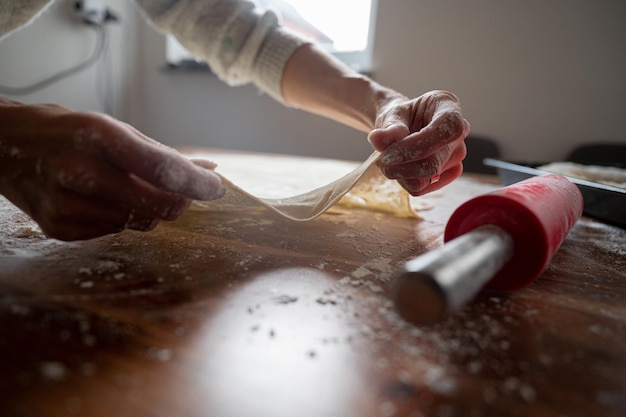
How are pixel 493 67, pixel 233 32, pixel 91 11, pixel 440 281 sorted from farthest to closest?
pixel 91 11 < pixel 493 67 < pixel 233 32 < pixel 440 281

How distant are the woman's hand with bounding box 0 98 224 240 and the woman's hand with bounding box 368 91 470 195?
233 millimetres

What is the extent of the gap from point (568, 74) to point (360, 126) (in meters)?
1.43

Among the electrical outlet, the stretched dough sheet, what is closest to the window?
the electrical outlet

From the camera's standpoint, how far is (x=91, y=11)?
207cm

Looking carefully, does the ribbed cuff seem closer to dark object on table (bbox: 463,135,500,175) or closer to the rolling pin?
the rolling pin

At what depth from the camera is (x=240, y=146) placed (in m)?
2.45

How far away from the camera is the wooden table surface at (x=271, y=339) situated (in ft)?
0.72

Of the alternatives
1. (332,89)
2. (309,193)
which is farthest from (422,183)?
(332,89)

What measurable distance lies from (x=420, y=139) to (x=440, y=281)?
30cm

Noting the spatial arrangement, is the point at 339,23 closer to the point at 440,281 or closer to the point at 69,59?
the point at 69,59

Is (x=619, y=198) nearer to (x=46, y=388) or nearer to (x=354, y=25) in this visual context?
(x=46, y=388)

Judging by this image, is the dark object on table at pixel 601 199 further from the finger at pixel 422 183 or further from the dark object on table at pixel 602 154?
the dark object on table at pixel 602 154

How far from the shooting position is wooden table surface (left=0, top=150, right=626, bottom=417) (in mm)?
220

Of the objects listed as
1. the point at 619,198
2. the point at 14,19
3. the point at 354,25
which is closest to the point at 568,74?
the point at 354,25
